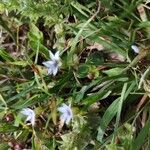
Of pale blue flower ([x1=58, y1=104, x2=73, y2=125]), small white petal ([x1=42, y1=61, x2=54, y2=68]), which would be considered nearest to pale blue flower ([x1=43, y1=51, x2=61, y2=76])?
small white petal ([x1=42, y1=61, x2=54, y2=68])

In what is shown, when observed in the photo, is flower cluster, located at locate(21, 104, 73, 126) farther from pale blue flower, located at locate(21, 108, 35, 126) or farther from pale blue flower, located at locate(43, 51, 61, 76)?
pale blue flower, located at locate(43, 51, 61, 76)

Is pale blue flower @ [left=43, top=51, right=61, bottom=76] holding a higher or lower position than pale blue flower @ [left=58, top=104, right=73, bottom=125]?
higher

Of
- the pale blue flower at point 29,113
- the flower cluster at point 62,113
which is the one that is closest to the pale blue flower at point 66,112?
the flower cluster at point 62,113

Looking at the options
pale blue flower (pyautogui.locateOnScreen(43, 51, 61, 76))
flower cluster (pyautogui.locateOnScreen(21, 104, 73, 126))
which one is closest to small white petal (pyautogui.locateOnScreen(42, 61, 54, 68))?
pale blue flower (pyautogui.locateOnScreen(43, 51, 61, 76))

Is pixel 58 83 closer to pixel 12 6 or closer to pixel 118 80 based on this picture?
pixel 118 80

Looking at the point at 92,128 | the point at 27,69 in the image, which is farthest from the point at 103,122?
the point at 27,69

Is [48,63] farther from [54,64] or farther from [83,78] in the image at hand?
[83,78]

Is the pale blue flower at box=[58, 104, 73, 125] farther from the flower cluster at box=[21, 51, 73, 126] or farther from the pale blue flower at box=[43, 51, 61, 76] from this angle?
the pale blue flower at box=[43, 51, 61, 76]

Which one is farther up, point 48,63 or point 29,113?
point 48,63

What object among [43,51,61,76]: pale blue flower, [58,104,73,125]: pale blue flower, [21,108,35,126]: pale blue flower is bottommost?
[21,108,35,126]: pale blue flower

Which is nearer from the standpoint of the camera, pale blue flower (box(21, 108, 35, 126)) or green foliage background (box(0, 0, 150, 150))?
green foliage background (box(0, 0, 150, 150))

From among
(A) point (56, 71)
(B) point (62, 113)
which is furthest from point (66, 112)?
(A) point (56, 71)

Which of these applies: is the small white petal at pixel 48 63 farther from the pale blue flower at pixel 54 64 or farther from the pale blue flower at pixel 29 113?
the pale blue flower at pixel 29 113
